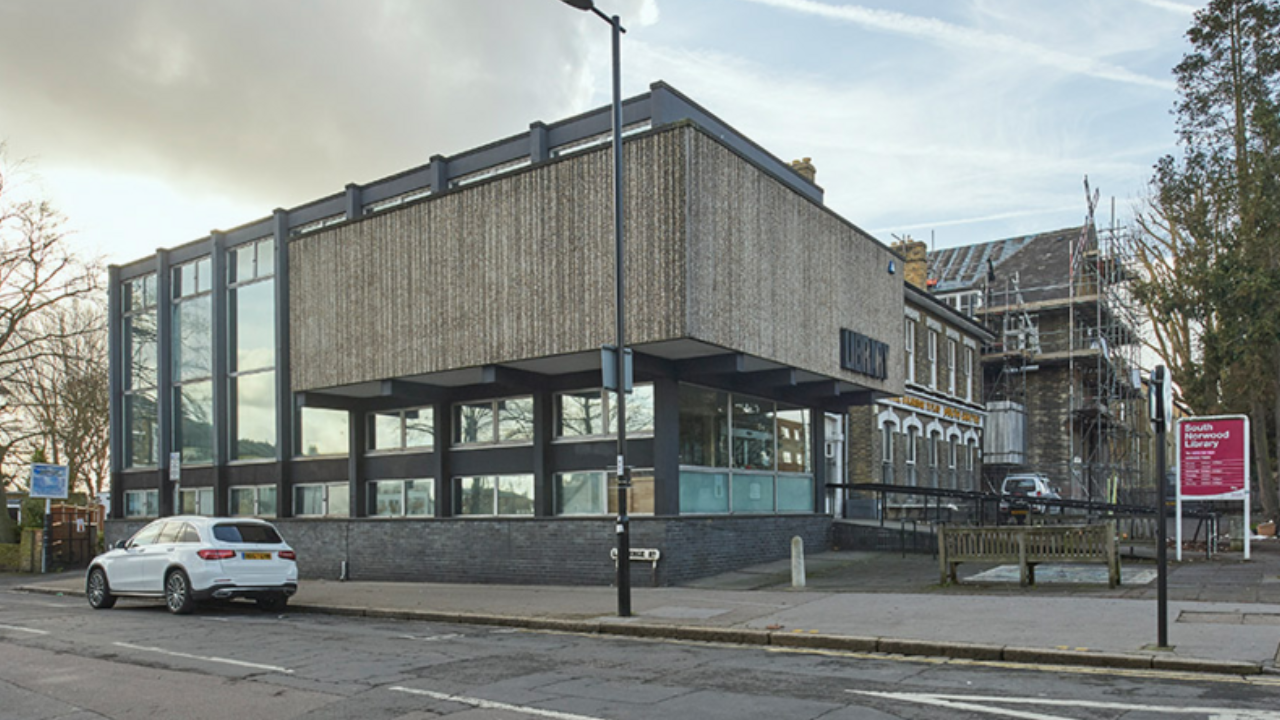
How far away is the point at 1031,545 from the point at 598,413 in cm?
861

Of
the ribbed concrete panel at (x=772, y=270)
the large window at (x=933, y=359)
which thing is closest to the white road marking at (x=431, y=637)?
the ribbed concrete panel at (x=772, y=270)

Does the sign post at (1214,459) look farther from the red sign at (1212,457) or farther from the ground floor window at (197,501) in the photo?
the ground floor window at (197,501)

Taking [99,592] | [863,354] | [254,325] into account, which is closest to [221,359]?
[254,325]

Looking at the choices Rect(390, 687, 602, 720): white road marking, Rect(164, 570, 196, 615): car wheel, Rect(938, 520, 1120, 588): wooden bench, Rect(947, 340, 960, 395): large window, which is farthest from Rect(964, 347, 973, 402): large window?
Rect(390, 687, 602, 720): white road marking

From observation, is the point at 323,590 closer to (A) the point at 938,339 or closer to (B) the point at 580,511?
(B) the point at 580,511

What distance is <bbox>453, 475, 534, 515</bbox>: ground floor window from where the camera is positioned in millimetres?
21703

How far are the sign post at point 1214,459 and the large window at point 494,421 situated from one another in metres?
12.8

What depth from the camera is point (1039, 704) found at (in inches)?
317

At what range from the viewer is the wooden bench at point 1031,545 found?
15227mm

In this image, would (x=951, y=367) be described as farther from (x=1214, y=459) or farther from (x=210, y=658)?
(x=210, y=658)

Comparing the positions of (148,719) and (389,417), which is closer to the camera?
(148,719)

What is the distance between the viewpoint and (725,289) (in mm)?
18203

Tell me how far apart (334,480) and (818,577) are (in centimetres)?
1312

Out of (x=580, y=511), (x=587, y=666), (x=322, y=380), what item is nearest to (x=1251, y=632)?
(x=587, y=666)
